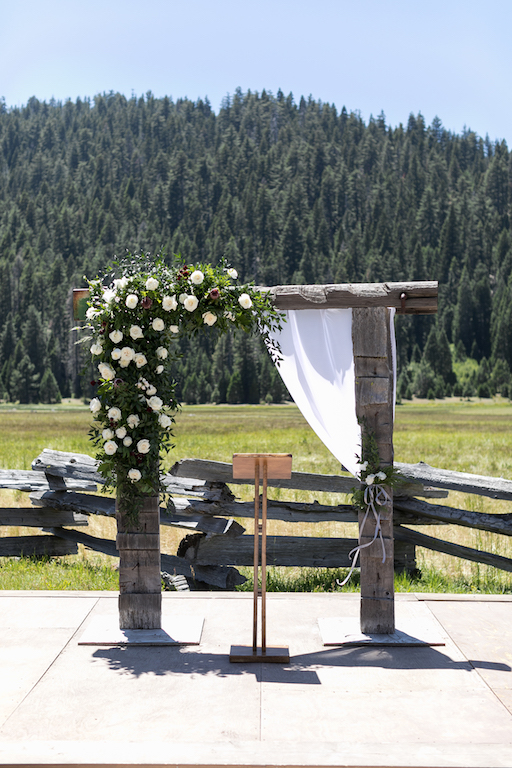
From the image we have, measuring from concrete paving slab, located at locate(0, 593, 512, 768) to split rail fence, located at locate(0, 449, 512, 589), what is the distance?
1392 mm

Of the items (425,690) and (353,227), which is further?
(353,227)

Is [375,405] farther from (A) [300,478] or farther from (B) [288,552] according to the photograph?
(B) [288,552]

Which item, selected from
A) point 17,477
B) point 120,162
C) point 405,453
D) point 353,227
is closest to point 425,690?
point 17,477

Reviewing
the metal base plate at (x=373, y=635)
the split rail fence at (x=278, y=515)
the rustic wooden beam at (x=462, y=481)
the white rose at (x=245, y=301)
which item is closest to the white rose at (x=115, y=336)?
the white rose at (x=245, y=301)

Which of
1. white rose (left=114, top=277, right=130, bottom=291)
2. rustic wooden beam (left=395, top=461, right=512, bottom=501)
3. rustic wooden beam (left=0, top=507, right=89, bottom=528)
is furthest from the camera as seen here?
rustic wooden beam (left=0, top=507, right=89, bottom=528)

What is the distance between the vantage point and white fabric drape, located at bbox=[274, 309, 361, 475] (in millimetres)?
6477

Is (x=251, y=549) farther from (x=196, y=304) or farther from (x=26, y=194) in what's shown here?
(x=26, y=194)

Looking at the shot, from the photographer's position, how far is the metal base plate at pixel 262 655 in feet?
18.3

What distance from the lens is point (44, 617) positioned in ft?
21.6

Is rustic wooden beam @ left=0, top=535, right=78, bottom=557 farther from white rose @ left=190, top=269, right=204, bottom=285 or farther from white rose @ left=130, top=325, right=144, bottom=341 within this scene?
white rose @ left=190, top=269, right=204, bottom=285

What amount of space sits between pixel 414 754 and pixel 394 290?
3.60 m

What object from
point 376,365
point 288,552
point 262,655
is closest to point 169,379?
point 376,365

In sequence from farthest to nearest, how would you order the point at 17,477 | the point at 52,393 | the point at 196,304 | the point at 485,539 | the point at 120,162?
1. the point at 120,162
2. the point at 52,393
3. the point at 485,539
4. the point at 17,477
5. the point at 196,304

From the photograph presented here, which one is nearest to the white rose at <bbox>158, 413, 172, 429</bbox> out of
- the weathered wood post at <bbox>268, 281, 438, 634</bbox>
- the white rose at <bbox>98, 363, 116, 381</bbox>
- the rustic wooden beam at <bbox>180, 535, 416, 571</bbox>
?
the white rose at <bbox>98, 363, 116, 381</bbox>
